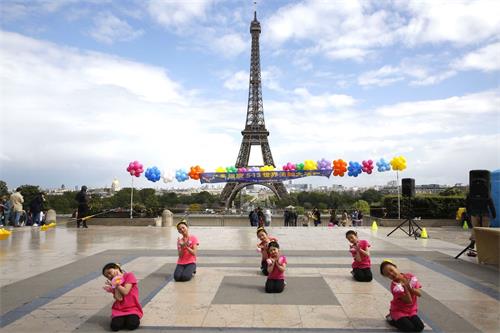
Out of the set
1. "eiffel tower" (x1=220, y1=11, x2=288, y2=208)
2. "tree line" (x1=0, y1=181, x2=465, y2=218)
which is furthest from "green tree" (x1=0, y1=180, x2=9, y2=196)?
"eiffel tower" (x1=220, y1=11, x2=288, y2=208)

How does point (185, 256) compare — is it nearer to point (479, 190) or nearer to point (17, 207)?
point (479, 190)

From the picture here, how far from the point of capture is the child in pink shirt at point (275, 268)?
755 cm

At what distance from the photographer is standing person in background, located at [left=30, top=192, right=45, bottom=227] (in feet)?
69.4

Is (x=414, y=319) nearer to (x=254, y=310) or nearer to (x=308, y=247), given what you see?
(x=254, y=310)

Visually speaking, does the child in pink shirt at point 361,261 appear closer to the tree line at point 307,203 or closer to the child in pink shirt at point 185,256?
the child in pink shirt at point 185,256

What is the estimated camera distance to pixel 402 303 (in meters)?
5.79

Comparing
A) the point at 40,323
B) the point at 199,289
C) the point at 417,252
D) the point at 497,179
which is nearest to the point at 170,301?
the point at 199,289

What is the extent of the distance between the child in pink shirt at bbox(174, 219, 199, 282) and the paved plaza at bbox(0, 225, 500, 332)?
28 cm

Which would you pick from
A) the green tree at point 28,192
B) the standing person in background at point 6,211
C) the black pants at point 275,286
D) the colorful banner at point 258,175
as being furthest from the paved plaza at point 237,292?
the green tree at point 28,192

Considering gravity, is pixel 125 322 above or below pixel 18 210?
below

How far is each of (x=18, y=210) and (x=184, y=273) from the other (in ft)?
51.0

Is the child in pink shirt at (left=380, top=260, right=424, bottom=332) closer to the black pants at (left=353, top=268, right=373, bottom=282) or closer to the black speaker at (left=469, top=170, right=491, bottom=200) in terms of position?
the black pants at (left=353, top=268, right=373, bottom=282)

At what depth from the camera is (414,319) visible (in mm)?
5699

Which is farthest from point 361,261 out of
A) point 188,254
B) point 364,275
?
point 188,254
